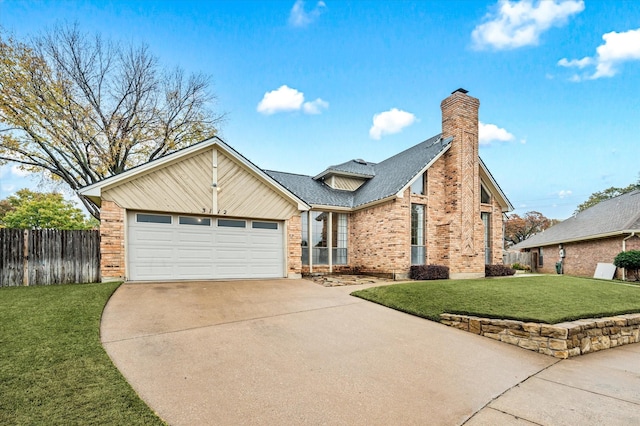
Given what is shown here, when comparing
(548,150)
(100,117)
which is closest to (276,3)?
(100,117)

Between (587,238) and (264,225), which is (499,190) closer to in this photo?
(587,238)

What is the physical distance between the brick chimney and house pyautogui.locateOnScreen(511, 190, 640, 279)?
9.57m

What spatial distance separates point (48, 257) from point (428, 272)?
12.7m

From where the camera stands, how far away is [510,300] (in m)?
Result: 6.90

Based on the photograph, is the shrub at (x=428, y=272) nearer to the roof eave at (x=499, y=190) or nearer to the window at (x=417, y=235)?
the window at (x=417, y=235)

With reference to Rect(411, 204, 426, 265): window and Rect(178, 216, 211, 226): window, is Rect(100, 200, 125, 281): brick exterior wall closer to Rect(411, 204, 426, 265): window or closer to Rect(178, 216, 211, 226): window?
Rect(178, 216, 211, 226): window

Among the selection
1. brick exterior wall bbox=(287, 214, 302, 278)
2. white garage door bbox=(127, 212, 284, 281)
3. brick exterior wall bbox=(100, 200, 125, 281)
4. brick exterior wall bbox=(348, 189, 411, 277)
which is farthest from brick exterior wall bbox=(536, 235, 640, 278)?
brick exterior wall bbox=(100, 200, 125, 281)

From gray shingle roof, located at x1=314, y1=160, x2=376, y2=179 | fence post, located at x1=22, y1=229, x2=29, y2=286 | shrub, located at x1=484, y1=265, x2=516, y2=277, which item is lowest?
shrub, located at x1=484, y1=265, x2=516, y2=277

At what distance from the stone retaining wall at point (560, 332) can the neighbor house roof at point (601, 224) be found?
13.8m

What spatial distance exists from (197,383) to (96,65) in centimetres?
1824

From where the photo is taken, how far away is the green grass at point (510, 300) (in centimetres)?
602

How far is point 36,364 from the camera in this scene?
3.43m

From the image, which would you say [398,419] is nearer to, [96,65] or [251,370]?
[251,370]

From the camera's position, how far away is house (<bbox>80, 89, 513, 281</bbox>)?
30.5 feet
